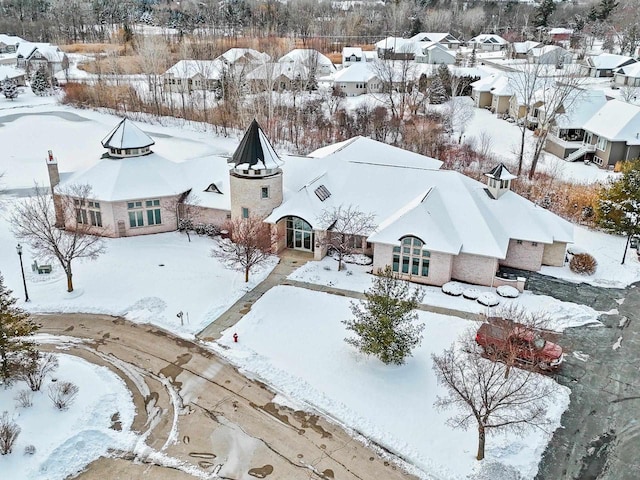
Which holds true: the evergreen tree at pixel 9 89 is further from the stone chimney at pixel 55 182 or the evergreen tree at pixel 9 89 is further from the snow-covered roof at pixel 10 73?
the stone chimney at pixel 55 182

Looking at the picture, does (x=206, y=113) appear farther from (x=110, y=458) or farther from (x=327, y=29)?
(x=327, y=29)

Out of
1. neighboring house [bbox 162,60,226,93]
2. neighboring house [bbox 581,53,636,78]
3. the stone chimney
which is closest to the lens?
the stone chimney

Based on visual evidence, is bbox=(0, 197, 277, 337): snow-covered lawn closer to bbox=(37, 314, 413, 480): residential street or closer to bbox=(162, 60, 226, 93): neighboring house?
bbox=(37, 314, 413, 480): residential street

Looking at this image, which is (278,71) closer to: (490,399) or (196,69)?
(196,69)

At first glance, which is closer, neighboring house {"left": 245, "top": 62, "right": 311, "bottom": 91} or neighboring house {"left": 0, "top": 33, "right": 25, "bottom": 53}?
neighboring house {"left": 245, "top": 62, "right": 311, "bottom": 91}

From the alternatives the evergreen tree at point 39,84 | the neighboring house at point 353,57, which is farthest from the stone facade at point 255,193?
the neighboring house at point 353,57

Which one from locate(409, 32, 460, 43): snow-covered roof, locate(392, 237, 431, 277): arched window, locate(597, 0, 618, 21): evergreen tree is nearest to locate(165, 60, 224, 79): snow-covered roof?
locate(409, 32, 460, 43): snow-covered roof

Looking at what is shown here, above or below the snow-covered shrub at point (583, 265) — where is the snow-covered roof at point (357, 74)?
above

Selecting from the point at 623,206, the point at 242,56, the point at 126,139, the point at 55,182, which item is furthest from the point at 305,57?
the point at 623,206
